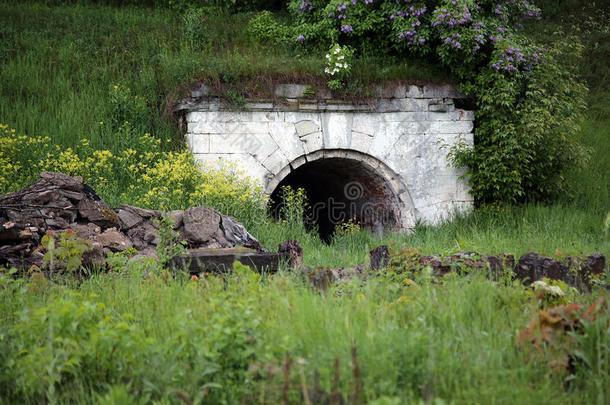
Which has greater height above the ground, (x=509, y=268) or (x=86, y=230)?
(x=86, y=230)

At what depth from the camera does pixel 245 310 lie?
108 inches

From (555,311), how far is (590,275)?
70.4 inches

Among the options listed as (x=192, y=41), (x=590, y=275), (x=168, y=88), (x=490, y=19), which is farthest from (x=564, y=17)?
(x=590, y=275)

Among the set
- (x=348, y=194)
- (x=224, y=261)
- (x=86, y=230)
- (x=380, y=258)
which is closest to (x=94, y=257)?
(x=86, y=230)

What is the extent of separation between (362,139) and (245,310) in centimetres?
671

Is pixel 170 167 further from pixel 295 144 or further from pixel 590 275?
pixel 590 275

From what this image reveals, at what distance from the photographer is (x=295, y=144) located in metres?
8.88

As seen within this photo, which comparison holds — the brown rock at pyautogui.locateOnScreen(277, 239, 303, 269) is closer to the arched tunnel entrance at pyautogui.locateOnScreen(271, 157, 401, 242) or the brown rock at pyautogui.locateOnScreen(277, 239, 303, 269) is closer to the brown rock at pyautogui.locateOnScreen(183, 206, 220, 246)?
the brown rock at pyautogui.locateOnScreen(183, 206, 220, 246)

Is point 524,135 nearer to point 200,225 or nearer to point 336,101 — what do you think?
point 336,101

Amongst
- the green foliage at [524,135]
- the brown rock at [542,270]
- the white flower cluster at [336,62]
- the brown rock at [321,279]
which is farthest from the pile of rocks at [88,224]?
the green foliage at [524,135]

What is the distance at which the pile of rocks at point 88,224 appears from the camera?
518cm

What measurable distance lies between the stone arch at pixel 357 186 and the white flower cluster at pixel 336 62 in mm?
1337

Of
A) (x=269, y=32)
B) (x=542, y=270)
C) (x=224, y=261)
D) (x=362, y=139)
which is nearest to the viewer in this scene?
(x=542, y=270)

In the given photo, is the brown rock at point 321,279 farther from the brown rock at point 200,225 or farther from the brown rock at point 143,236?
the brown rock at point 143,236
